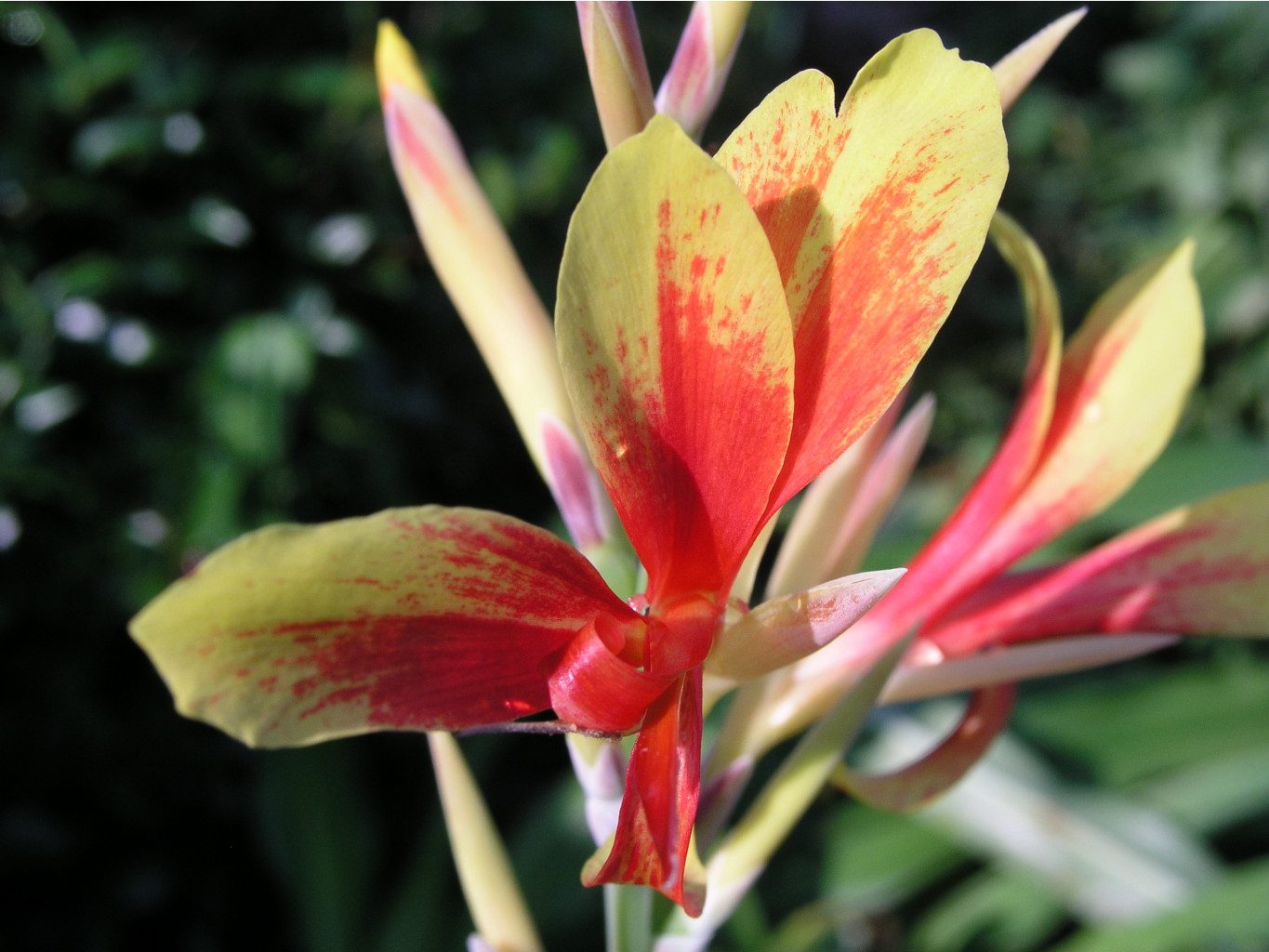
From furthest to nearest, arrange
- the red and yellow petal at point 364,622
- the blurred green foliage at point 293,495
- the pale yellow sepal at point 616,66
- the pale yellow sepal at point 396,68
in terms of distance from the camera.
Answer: the blurred green foliage at point 293,495
the pale yellow sepal at point 396,68
the pale yellow sepal at point 616,66
the red and yellow petal at point 364,622

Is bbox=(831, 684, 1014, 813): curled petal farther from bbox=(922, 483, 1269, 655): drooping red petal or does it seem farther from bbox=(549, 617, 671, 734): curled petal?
bbox=(549, 617, 671, 734): curled petal

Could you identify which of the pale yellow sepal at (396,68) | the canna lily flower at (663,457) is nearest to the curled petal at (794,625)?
the canna lily flower at (663,457)

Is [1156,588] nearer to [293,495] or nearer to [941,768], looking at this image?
[941,768]

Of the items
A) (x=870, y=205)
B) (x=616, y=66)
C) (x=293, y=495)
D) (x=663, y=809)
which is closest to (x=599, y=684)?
(x=663, y=809)

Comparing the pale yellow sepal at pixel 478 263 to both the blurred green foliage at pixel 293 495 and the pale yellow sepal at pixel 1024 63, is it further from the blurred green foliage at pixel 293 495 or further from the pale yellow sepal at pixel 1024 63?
the blurred green foliage at pixel 293 495

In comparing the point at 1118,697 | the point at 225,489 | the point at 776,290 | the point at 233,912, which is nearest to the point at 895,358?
the point at 776,290

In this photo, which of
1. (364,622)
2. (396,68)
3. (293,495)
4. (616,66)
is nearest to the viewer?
(364,622)

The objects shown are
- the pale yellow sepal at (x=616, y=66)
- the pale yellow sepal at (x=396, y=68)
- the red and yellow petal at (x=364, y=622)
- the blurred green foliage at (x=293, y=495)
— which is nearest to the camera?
the red and yellow petal at (x=364, y=622)
